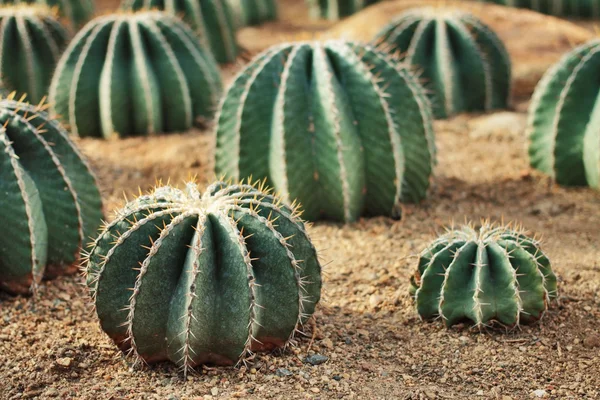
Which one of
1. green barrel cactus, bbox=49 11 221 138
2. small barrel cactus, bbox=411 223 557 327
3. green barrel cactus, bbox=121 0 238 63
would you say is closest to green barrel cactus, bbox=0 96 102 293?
small barrel cactus, bbox=411 223 557 327

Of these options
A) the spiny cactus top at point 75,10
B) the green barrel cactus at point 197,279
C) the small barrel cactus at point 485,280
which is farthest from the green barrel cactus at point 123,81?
the spiny cactus top at point 75,10

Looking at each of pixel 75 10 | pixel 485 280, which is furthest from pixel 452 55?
Answer: pixel 75 10

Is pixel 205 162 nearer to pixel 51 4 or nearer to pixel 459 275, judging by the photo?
pixel 459 275

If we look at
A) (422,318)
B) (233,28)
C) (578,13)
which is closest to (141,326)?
(422,318)

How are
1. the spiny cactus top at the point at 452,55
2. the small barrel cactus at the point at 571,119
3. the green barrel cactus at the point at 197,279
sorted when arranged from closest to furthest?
the green barrel cactus at the point at 197,279 → the small barrel cactus at the point at 571,119 → the spiny cactus top at the point at 452,55

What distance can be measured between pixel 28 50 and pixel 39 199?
140 inches

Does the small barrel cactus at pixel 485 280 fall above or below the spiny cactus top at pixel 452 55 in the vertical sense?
below

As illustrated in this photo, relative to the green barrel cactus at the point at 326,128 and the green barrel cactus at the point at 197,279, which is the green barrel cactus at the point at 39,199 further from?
the green barrel cactus at the point at 326,128

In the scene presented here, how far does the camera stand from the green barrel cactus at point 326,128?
15.9ft

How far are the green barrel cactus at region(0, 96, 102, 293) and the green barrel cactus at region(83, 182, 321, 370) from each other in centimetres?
75

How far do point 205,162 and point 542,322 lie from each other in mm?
2986

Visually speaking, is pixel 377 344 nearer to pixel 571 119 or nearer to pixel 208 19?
pixel 571 119

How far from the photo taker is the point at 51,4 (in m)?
10.1

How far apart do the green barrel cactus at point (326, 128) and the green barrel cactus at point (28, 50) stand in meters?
2.95
